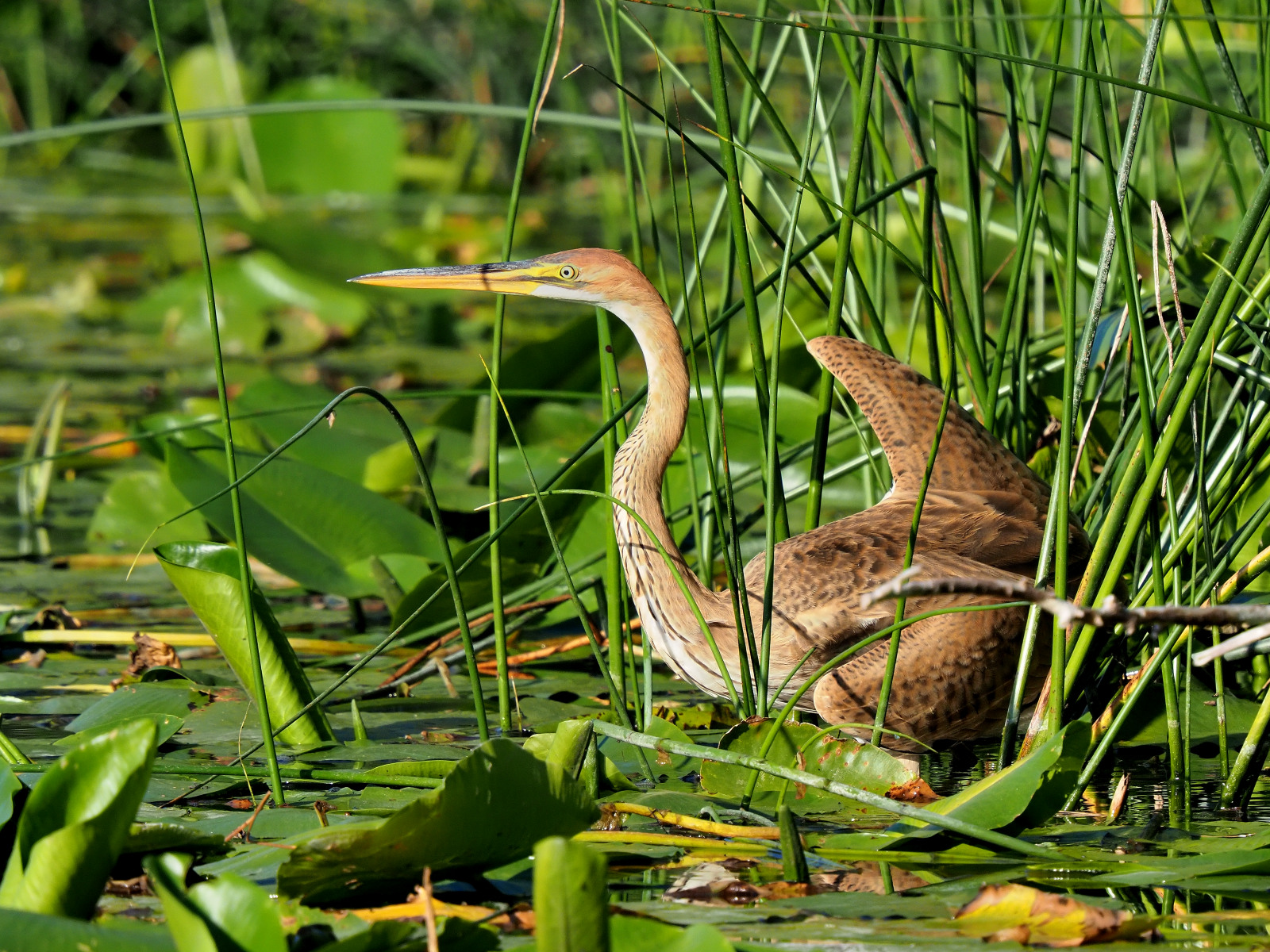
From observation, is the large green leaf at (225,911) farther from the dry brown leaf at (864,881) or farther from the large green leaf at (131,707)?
the large green leaf at (131,707)

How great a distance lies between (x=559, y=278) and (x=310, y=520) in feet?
3.25

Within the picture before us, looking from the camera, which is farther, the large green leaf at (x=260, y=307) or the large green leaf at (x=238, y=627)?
the large green leaf at (x=260, y=307)

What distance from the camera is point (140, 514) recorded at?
369cm

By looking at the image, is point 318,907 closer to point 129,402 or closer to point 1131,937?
point 1131,937

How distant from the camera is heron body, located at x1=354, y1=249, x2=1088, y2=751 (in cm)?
236

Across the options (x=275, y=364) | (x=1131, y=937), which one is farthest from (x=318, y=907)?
(x=275, y=364)

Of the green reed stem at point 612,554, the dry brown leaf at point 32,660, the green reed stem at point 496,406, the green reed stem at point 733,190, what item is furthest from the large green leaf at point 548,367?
the green reed stem at point 733,190

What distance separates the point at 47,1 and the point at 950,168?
23.6ft

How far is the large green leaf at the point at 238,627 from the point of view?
225 cm

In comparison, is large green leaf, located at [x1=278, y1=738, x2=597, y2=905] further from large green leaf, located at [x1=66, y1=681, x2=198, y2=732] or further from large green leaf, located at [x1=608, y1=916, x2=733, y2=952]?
large green leaf, located at [x1=66, y1=681, x2=198, y2=732]

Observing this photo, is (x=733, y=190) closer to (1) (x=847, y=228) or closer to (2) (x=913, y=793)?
(1) (x=847, y=228)

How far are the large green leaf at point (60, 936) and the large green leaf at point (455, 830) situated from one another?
0.67 ft

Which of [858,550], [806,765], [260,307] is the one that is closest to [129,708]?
[806,765]

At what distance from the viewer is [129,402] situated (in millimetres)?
5395
